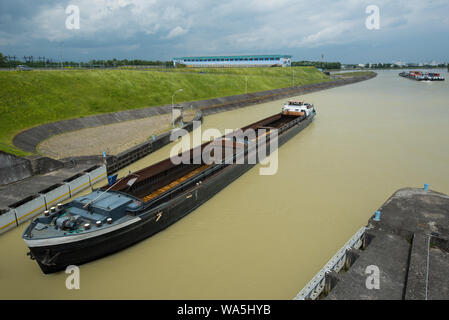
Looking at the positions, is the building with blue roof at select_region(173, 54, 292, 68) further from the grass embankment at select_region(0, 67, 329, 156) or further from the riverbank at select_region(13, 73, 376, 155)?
the riverbank at select_region(13, 73, 376, 155)

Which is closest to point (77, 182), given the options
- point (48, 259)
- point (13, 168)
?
point (13, 168)

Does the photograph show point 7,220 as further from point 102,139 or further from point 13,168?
point 102,139

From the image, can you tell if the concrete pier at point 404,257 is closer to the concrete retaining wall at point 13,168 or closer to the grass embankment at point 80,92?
the concrete retaining wall at point 13,168

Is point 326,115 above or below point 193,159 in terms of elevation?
above

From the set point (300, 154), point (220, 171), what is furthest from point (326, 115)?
point (220, 171)

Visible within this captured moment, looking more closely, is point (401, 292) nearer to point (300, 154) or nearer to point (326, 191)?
point (326, 191)

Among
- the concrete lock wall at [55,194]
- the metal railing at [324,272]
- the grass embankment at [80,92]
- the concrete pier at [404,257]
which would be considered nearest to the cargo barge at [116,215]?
the concrete lock wall at [55,194]
